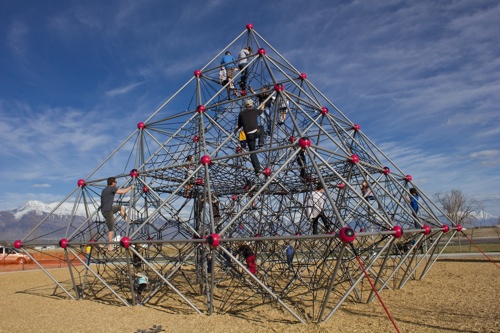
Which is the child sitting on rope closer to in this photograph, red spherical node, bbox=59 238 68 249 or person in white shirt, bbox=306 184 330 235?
person in white shirt, bbox=306 184 330 235

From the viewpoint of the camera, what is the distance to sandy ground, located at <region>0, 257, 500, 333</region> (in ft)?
21.5

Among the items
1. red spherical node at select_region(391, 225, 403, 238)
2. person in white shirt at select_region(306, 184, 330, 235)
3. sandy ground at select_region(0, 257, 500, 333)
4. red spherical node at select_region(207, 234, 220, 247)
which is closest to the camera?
sandy ground at select_region(0, 257, 500, 333)

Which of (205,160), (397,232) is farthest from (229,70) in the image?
(397,232)

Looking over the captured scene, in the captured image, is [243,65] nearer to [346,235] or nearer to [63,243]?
[63,243]

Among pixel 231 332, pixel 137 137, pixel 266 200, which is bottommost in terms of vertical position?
pixel 231 332

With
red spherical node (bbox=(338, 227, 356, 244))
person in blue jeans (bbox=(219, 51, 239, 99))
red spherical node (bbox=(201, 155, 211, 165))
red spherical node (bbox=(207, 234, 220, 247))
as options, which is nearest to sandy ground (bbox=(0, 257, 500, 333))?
red spherical node (bbox=(207, 234, 220, 247))

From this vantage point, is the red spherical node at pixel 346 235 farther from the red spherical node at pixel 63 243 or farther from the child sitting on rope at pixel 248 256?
the red spherical node at pixel 63 243

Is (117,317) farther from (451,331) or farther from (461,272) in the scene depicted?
(461,272)

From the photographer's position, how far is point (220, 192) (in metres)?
12.6

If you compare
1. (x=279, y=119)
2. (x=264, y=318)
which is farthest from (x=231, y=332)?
(x=279, y=119)

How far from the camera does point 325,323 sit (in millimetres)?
6785

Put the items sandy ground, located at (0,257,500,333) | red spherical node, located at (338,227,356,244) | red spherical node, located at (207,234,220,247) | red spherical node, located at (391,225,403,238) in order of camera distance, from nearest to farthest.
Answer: red spherical node, located at (338,227,356,244)
sandy ground, located at (0,257,500,333)
red spherical node, located at (207,234,220,247)
red spherical node, located at (391,225,403,238)

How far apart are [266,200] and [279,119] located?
2786 millimetres

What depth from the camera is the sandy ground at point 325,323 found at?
657 cm
